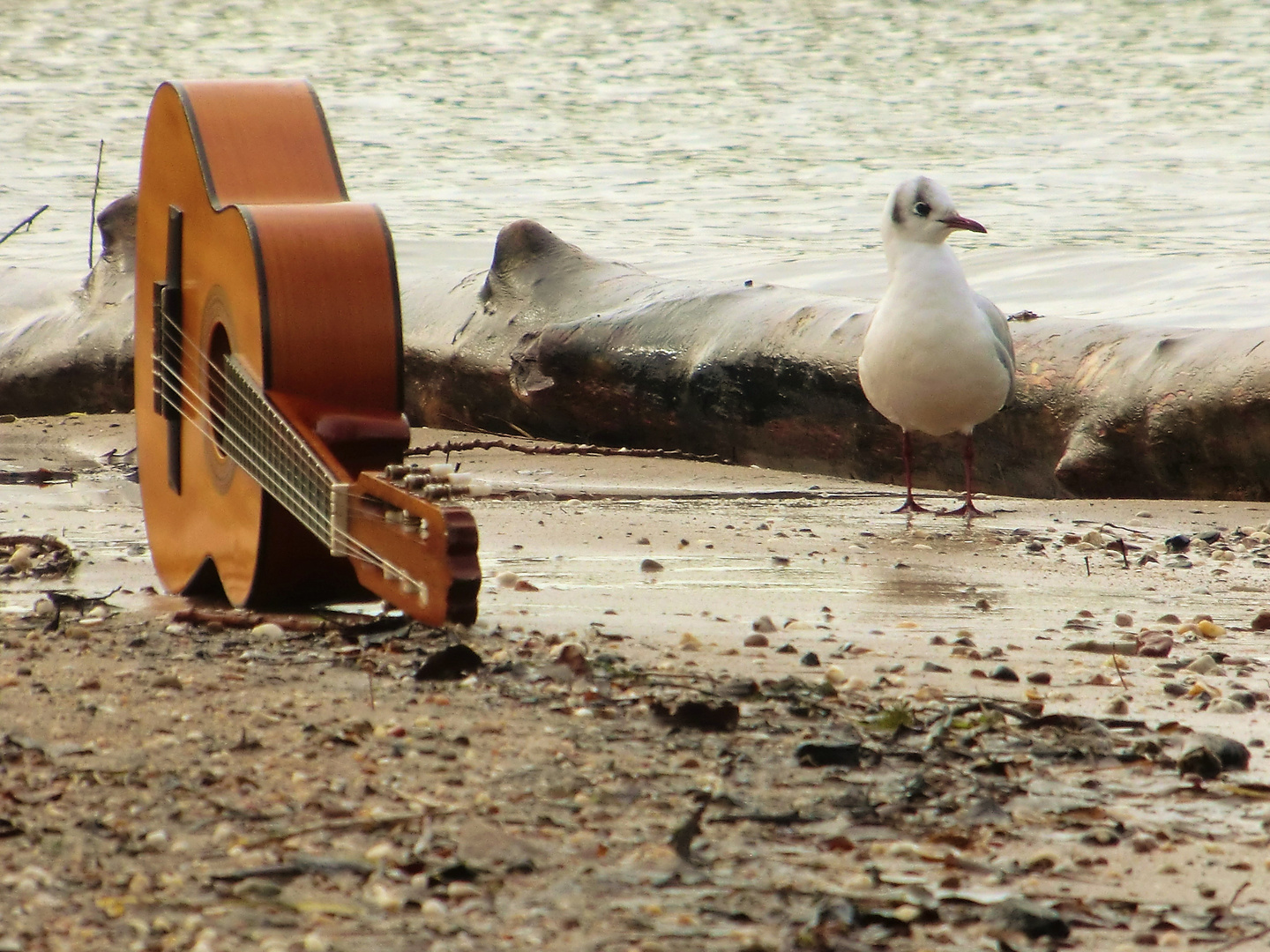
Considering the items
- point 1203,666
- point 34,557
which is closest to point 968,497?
point 1203,666

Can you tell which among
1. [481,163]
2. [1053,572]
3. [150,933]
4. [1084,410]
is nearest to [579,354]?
[1084,410]

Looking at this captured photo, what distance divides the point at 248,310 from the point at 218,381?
1.13 ft

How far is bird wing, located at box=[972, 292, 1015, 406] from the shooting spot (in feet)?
18.7

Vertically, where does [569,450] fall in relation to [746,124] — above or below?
below

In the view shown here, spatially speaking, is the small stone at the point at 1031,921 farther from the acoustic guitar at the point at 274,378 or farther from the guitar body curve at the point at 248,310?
the guitar body curve at the point at 248,310

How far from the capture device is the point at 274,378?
3498mm

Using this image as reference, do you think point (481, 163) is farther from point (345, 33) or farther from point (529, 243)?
point (529, 243)

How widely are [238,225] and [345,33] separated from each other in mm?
22482

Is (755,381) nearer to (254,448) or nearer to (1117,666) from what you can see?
(254,448)

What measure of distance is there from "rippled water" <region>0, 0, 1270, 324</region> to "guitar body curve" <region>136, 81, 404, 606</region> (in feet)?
20.5

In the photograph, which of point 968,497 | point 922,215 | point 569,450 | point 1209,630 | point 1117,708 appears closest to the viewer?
point 1117,708

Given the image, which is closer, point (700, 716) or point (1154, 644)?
point (700, 716)

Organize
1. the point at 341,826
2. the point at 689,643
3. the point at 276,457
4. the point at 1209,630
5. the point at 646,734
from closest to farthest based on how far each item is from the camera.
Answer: the point at 341,826, the point at 646,734, the point at 689,643, the point at 276,457, the point at 1209,630

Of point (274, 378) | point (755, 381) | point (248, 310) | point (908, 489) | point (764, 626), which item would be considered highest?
point (248, 310)
